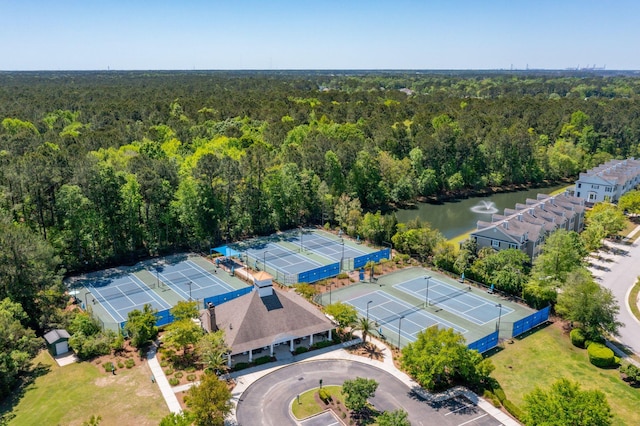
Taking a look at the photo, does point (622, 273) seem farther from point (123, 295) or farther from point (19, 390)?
point (19, 390)

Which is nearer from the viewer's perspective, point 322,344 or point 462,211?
point 322,344

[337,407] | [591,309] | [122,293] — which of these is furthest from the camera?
[122,293]

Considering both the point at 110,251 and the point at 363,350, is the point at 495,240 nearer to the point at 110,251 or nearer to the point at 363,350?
the point at 363,350

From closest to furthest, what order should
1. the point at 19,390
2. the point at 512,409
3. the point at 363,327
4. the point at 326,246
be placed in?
1. the point at 512,409
2. the point at 19,390
3. the point at 363,327
4. the point at 326,246

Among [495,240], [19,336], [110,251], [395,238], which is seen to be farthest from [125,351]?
[495,240]

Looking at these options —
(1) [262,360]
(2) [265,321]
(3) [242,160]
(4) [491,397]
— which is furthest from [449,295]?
(3) [242,160]

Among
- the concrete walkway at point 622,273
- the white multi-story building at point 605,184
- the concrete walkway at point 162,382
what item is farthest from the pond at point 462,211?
the concrete walkway at point 162,382
